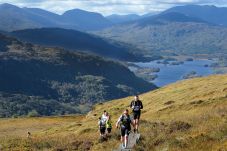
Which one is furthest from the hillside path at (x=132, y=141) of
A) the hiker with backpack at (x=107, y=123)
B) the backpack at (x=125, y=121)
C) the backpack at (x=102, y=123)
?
the backpack at (x=102, y=123)

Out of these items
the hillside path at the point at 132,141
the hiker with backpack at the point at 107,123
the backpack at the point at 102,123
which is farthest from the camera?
the backpack at the point at 102,123

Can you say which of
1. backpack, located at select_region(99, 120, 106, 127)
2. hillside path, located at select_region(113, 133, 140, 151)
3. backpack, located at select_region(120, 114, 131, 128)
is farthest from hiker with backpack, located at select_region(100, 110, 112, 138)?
backpack, located at select_region(120, 114, 131, 128)

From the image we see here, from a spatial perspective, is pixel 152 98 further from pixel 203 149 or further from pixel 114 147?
pixel 203 149

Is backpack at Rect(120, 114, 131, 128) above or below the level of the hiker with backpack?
above

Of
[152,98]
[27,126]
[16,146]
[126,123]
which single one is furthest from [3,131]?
[126,123]

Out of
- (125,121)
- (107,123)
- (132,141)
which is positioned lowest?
(132,141)

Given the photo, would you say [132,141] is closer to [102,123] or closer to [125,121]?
[125,121]

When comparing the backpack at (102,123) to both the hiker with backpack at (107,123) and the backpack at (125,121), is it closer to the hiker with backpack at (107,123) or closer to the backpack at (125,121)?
the hiker with backpack at (107,123)

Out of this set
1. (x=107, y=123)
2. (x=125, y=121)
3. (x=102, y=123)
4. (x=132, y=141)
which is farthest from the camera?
(x=102, y=123)

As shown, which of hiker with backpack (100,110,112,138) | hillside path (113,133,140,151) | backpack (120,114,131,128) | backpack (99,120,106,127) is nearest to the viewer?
hillside path (113,133,140,151)

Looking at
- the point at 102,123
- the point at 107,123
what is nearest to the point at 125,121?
the point at 107,123

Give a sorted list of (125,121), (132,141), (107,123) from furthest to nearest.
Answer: (107,123), (132,141), (125,121)

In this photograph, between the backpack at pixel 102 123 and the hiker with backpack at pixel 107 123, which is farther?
the backpack at pixel 102 123

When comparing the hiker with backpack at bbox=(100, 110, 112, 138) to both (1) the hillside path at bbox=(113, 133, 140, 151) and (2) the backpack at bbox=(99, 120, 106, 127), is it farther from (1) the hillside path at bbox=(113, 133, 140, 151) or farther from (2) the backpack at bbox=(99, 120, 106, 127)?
(1) the hillside path at bbox=(113, 133, 140, 151)
